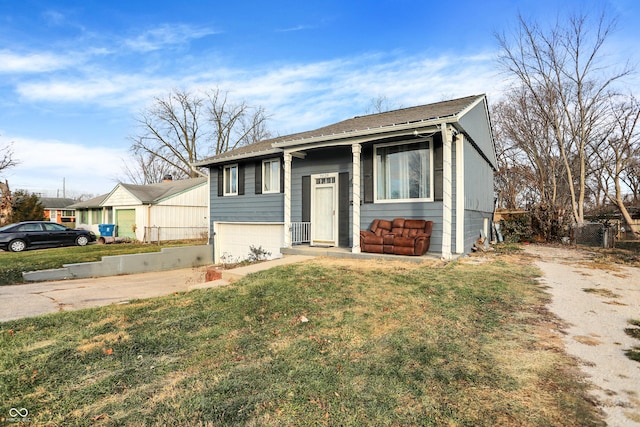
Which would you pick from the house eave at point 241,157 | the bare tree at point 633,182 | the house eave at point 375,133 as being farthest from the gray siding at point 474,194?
the bare tree at point 633,182

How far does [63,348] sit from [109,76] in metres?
11.9

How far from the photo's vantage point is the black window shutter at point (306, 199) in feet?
34.1

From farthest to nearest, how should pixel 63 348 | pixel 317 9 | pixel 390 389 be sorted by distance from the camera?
pixel 317 9 < pixel 63 348 < pixel 390 389

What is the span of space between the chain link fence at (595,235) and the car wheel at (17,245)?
78.6 feet

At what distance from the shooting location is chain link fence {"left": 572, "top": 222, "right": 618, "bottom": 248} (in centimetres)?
1188

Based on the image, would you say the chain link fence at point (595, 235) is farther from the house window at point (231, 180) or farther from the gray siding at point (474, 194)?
the house window at point (231, 180)

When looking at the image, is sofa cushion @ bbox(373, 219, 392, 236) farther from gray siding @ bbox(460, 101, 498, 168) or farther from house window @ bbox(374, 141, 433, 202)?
gray siding @ bbox(460, 101, 498, 168)

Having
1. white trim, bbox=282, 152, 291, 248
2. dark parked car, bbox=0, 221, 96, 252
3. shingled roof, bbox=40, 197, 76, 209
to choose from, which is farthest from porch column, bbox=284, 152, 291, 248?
shingled roof, bbox=40, 197, 76, 209

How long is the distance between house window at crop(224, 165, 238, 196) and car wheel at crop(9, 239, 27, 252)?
10.2 m

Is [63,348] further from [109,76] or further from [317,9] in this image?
[109,76]

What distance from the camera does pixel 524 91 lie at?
1980 centimetres

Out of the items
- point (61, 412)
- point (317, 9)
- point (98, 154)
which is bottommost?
point (61, 412)

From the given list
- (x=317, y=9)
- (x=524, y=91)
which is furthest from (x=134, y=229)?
(x=524, y=91)

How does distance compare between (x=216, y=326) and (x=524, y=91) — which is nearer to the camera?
(x=216, y=326)
